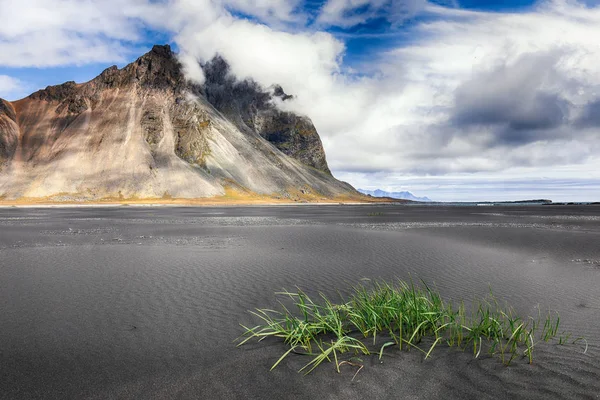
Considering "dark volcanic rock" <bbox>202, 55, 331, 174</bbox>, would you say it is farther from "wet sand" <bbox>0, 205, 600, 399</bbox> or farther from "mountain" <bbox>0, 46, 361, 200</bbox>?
"wet sand" <bbox>0, 205, 600, 399</bbox>

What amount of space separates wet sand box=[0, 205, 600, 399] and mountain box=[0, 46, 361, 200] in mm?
94511

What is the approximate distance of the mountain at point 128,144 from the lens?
105119 mm

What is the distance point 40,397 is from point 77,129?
130757 mm

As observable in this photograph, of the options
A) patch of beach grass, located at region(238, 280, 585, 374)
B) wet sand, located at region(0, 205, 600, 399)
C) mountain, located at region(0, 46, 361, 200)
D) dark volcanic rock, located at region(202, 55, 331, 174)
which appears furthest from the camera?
dark volcanic rock, located at region(202, 55, 331, 174)

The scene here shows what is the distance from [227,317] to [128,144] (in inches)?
4560

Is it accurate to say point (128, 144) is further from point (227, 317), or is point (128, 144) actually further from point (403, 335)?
point (403, 335)

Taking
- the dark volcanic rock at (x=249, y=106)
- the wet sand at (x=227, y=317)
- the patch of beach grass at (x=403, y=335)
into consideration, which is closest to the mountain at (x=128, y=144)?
the dark volcanic rock at (x=249, y=106)

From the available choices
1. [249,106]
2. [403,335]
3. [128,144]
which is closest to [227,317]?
[403,335]

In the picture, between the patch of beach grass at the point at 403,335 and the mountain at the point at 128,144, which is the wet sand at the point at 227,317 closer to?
the patch of beach grass at the point at 403,335

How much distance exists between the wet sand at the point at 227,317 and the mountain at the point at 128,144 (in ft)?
310

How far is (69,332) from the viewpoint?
7406 millimetres

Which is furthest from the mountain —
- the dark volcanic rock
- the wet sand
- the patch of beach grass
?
the patch of beach grass

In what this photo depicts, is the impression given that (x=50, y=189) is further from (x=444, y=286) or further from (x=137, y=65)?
(x=444, y=286)

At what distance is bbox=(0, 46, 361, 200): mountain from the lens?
105119 millimetres
